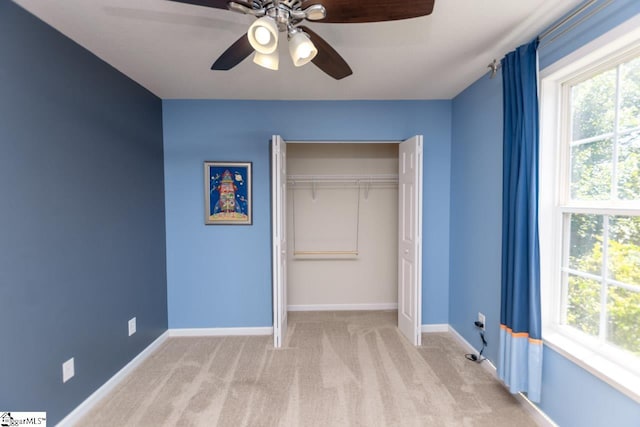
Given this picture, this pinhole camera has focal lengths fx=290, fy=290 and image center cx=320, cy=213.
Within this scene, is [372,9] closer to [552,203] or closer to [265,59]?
[265,59]

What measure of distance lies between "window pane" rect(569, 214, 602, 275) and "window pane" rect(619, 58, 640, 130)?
0.50 m

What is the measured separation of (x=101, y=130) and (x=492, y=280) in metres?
3.27

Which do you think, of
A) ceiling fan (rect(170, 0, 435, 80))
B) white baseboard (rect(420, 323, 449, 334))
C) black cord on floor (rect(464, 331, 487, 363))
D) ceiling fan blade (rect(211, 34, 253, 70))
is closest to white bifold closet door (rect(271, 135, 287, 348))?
ceiling fan blade (rect(211, 34, 253, 70))

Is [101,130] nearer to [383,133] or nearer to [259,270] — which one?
[259,270]

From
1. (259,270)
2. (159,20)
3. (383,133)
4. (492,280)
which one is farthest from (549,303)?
(159,20)

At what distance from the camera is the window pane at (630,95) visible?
142 centimetres

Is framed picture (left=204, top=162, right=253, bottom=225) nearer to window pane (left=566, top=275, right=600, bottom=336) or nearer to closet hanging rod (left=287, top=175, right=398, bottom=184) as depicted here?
closet hanging rod (left=287, top=175, right=398, bottom=184)

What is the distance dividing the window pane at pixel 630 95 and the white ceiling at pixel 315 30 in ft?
1.54

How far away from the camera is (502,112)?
221 cm

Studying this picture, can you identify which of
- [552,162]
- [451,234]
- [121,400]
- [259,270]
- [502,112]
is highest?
[502,112]

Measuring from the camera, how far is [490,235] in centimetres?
240

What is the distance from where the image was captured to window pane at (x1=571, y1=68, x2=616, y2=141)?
1552 mm

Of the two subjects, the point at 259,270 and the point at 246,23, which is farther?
the point at 259,270

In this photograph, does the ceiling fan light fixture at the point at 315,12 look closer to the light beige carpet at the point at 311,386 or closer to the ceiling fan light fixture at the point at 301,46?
Result: the ceiling fan light fixture at the point at 301,46
